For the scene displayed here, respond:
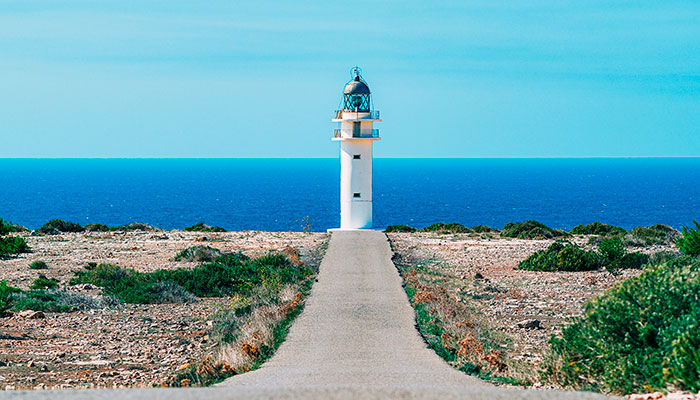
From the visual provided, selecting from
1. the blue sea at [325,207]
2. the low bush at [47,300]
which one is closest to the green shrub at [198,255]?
the low bush at [47,300]

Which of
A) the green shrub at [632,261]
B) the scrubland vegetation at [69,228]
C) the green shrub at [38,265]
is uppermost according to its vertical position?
the green shrub at [632,261]

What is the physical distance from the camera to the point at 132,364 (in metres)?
12.1

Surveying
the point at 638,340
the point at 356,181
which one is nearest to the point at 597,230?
the point at 356,181

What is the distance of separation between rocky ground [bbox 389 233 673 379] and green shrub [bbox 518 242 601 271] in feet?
1.24

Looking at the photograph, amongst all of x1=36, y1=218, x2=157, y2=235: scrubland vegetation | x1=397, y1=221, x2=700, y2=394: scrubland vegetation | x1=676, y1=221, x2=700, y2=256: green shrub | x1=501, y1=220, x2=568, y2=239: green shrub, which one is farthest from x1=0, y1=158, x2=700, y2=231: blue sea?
x1=397, y1=221, x2=700, y2=394: scrubland vegetation

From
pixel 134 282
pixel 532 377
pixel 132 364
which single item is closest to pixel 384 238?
pixel 134 282

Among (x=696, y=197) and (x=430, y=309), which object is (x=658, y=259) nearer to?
(x=430, y=309)

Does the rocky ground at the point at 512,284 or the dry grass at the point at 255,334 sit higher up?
the dry grass at the point at 255,334

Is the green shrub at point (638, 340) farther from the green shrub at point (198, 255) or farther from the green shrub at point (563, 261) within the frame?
the green shrub at point (198, 255)

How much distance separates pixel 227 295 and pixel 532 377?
11158 mm

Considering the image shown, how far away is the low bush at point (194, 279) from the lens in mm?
18766

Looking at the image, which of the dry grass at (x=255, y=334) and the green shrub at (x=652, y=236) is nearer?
the dry grass at (x=255, y=334)

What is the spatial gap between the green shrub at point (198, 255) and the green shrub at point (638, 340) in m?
17.0

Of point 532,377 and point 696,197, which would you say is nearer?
point 532,377
